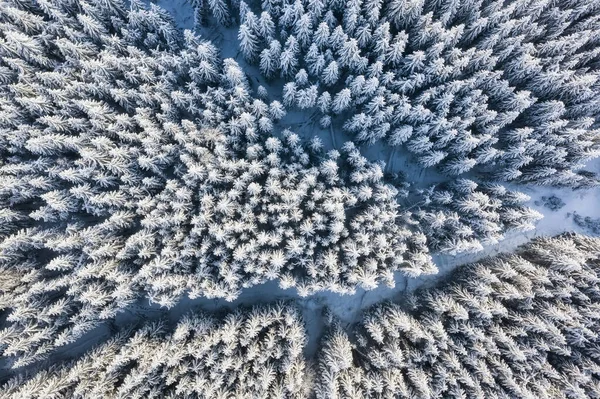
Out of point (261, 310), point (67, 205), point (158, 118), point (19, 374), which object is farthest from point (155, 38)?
point (19, 374)

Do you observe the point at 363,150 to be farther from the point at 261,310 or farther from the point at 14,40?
the point at 14,40

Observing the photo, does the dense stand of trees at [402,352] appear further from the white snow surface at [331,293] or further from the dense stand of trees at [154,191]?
the dense stand of trees at [154,191]

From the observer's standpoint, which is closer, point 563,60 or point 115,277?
point 115,277

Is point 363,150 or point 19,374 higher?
point 363,150

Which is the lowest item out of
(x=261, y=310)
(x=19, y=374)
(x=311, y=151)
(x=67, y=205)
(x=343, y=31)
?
(x=19, y=374)

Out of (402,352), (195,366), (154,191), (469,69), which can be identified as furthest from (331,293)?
(469,69)

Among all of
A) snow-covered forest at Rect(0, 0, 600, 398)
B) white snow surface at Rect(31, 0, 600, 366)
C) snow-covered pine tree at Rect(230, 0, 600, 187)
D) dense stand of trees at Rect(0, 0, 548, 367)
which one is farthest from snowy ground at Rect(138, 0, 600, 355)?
dense stand of trees at Rect(0, 0, 548, 367)
